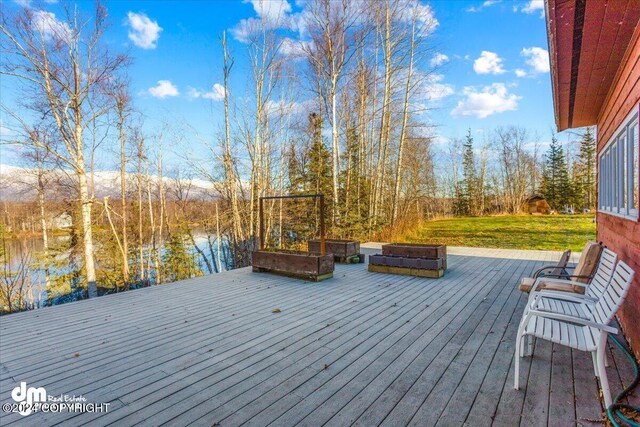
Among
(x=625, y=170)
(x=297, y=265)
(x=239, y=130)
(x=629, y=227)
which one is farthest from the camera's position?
(x=239, y=130)

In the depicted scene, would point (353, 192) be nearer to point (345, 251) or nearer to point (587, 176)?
point (345, 251)

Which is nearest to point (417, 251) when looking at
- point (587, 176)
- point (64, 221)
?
point (64, 221)

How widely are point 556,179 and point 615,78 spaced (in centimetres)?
2969

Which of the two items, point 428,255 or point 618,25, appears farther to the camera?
point 428,255

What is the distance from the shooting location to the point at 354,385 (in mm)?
Answer: 2145

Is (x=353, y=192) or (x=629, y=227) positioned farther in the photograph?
(x=353, y=192)

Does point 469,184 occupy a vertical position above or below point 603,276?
above

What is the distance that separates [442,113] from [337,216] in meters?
6.01

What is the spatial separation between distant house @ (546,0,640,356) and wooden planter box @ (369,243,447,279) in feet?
7.79

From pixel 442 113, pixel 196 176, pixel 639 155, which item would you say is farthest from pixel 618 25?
pixel 196 176

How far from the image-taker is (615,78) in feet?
11.5

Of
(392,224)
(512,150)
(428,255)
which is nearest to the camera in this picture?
(428,255)

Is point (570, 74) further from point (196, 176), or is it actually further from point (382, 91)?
point (196, 176)

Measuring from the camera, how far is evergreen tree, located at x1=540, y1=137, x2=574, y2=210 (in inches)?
1042
